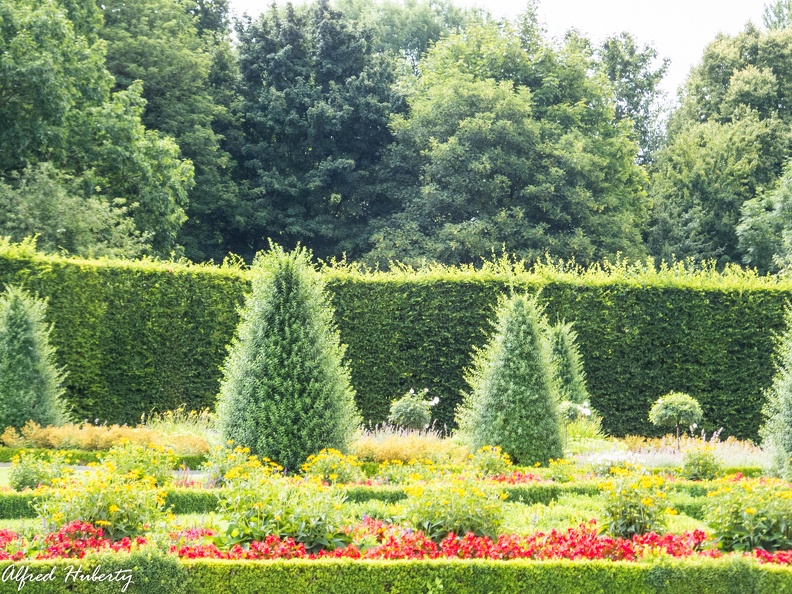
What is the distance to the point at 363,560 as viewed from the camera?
5.74m

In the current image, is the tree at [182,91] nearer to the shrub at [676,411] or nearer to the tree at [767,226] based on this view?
the shrub at [676,411]

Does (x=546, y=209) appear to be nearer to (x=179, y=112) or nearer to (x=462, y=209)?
(x=462, y=209)

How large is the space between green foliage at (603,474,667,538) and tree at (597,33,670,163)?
32.9 metres

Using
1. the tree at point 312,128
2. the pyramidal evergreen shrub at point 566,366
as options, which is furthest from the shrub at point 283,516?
the tree at point 312,128

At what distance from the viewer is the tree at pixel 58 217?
19234 millimetres

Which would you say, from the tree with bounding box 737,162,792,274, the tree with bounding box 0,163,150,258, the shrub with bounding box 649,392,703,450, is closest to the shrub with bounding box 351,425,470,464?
the shrub with bounding box 649,392,703,450

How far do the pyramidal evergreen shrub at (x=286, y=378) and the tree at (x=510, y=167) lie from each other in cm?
1503

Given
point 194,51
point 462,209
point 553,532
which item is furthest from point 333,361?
point 194,51

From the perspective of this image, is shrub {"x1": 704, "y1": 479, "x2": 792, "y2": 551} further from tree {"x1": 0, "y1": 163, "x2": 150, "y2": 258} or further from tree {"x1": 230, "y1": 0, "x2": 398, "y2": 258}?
tree {"x1": 230, "y1": 0, "x2": 398, "y2": 258}

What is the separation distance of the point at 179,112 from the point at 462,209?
380 inches

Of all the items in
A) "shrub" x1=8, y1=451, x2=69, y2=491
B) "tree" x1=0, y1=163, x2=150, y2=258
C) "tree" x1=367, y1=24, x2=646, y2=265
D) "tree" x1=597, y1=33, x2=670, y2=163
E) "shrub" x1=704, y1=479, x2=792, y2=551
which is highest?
"tree" x1=597, y1=33, x2=670, y2=163

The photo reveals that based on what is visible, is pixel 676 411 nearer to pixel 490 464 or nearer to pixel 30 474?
pixel 490 464

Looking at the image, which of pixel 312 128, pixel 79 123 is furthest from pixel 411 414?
pixel 312 128

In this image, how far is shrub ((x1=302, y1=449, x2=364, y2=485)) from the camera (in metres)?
9.17
